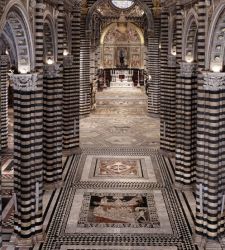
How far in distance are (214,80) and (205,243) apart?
441cm

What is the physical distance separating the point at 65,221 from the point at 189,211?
4.06 m

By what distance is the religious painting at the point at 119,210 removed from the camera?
13.8m

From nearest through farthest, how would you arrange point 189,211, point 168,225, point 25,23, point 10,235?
point 25,23, point 10,235, point 168,225, point 189,211

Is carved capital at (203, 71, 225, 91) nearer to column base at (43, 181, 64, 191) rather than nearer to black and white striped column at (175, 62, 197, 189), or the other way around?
black and white striped column at (175, 62, 197, 189)

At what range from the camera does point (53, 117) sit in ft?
53.6

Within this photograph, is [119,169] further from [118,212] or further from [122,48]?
[122,48]

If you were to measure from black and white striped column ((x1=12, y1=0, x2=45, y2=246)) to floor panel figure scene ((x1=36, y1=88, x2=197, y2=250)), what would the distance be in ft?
2.19

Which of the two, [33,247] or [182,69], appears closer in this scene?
[33,247]

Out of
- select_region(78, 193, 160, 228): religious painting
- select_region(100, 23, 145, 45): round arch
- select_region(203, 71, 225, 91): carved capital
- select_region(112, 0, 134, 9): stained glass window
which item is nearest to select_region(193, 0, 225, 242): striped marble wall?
select_region(203, 71, 225, 91): carved capital

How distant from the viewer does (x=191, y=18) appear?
15641 mm

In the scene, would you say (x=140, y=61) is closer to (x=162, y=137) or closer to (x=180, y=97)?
(x=162, y=137)

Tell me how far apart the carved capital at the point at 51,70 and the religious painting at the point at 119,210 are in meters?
4.46

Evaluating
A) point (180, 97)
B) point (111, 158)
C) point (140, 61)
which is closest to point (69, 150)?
point (111, 158)

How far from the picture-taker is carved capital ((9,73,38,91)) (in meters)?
12.0
